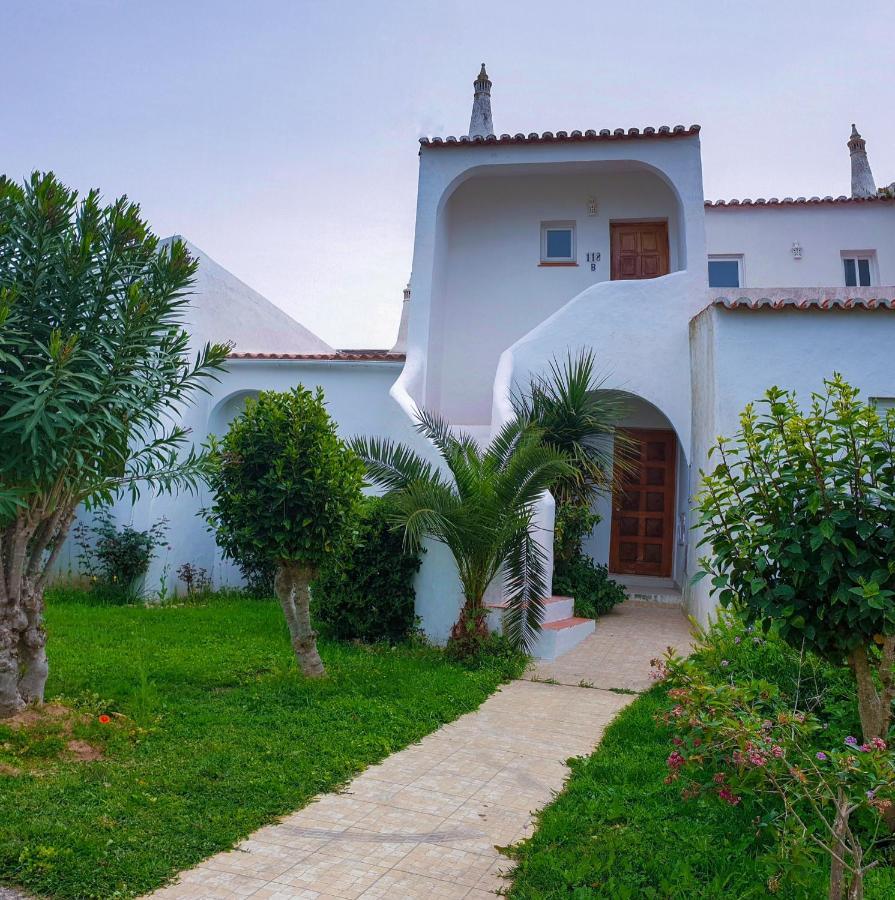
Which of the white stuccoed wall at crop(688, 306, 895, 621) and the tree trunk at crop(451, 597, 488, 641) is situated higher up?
the white stuccoed wall at crop(688, 306, 895, 621)

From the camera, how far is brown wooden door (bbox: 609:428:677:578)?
1313 cm

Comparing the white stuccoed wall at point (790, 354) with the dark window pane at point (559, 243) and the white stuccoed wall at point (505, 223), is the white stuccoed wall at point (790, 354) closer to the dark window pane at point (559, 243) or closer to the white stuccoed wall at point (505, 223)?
the white stuccoed wall at point (505, 223)

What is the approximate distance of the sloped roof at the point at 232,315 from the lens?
43.2 feet

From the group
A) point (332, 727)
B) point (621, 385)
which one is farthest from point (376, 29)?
point (332, 727)

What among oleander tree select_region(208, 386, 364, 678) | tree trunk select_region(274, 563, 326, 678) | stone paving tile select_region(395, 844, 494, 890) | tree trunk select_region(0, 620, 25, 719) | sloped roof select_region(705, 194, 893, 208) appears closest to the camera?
stone paving tile select_region(395, 844, 494, 890)

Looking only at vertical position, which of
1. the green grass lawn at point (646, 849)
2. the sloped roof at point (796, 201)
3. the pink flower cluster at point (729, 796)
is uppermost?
the sloped roof at point (796, 201)

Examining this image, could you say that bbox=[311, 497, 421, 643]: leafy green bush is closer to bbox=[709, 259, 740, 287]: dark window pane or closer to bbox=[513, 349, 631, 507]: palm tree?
bbox=[513, 349, 631, 507]: palm tree

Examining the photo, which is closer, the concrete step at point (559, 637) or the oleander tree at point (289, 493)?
the oleander tree at point (289, 493)

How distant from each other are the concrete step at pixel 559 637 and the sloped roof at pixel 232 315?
749 centimetres

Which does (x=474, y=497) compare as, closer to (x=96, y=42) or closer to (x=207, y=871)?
(x=207, y=871)

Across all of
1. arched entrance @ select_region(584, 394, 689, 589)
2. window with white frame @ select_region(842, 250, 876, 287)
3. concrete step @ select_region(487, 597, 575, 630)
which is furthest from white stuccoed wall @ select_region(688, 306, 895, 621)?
window with white frame @ select_region(842, 250, 876, 287)

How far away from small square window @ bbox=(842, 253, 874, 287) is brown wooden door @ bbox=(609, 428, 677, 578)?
5.73 m

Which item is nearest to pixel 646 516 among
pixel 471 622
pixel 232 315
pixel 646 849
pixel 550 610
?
pixel 550 610

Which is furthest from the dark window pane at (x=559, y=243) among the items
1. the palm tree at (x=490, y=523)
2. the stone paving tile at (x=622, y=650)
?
the stone paving tile at (x=622, y=650)
